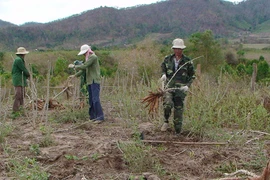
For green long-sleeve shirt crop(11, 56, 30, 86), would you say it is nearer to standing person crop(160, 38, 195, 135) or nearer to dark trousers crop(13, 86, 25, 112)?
dark trousers crop(13, 86, 25, 112)

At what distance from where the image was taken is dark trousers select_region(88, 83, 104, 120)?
6.68 metres

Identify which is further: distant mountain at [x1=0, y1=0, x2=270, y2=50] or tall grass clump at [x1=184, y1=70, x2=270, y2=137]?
distant mountain at [x1=0, y1=0, x2=270, y2=50]

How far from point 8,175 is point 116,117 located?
11.7ft

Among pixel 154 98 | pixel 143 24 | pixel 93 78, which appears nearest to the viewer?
pixel 154 98

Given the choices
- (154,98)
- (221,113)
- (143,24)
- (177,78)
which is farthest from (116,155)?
(143,24)

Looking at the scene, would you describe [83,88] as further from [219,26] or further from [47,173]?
[219,26]

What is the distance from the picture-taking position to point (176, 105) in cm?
550

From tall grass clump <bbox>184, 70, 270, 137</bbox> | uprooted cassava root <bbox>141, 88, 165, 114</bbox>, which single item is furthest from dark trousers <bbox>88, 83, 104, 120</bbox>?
uprooted cassava root <bbox>141, 88, 165, 114</bbox>

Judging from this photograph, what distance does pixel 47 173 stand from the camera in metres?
3.95

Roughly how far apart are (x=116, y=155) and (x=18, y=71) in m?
3.42

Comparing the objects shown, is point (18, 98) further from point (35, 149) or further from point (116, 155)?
point (116, 155)

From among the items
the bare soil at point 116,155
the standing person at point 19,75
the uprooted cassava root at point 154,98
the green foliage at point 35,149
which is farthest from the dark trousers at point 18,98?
the uprooted cassava root at point 154,98

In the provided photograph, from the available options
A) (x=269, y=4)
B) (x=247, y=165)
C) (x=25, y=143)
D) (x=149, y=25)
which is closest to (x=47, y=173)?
(x=25, y=143)

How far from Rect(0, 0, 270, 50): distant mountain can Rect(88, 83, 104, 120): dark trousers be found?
189ft
